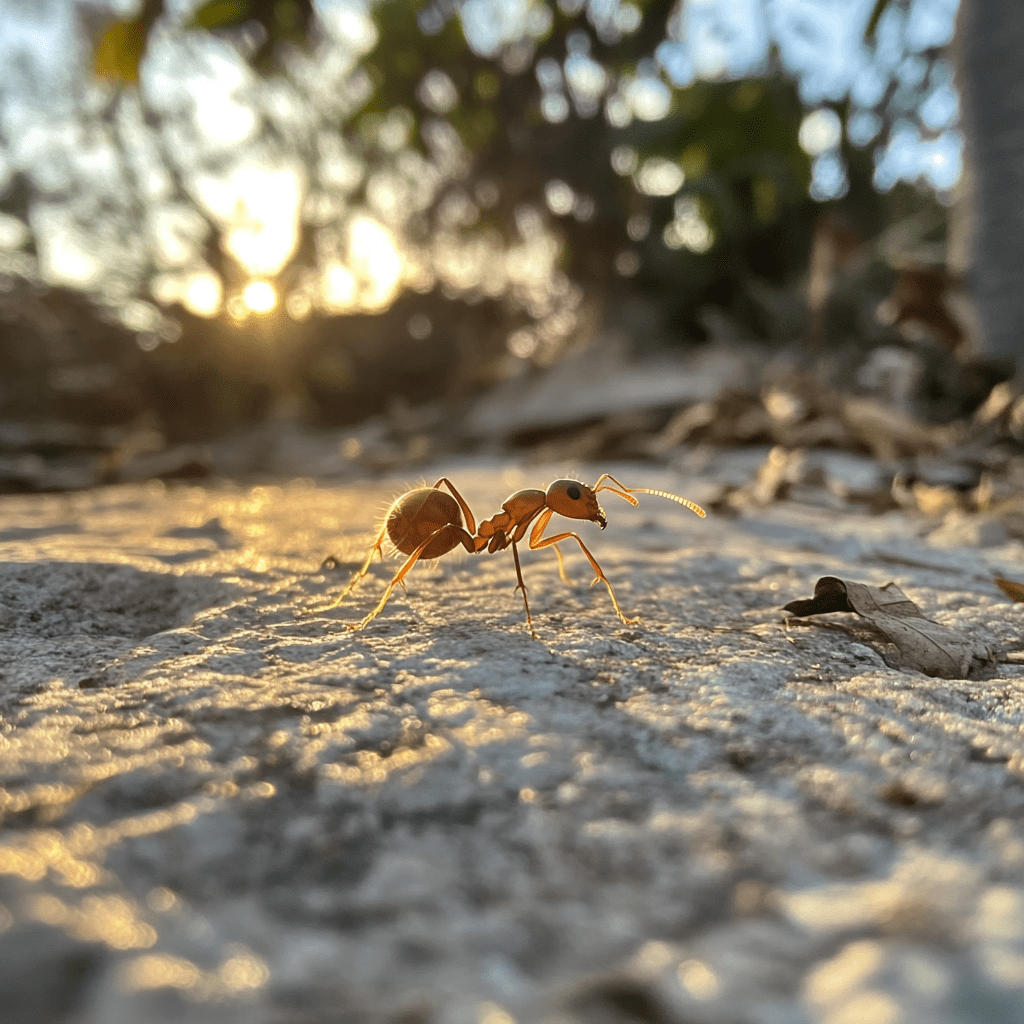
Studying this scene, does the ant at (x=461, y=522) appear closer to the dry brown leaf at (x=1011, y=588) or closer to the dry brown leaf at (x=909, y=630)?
the dry brown leaf at (x=909, y=630)

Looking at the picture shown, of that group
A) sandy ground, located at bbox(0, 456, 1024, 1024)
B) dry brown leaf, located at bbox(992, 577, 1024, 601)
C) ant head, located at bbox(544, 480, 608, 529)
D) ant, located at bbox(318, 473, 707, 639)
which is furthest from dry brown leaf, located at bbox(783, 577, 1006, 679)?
ant head, located at bbox(544, 480, 608, 529)

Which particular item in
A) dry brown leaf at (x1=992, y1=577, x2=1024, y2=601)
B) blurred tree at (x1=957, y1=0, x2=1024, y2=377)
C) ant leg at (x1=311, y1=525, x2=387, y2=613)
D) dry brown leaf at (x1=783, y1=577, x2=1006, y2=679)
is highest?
blurred tree at (x1=957, y1=0, x2=1024, y2=377)

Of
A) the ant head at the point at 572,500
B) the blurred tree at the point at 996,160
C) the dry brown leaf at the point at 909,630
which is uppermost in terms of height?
the blurred tree at the point at 996,160

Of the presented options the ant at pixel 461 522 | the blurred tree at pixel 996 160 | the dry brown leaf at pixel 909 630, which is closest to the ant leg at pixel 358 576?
the ant at pixel 461 522

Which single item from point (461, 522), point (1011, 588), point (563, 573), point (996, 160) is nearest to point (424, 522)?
point (461, 522)

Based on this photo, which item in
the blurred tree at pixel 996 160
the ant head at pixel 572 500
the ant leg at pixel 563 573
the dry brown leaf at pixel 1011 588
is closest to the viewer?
the dry brown leaf at pixel 1011 588

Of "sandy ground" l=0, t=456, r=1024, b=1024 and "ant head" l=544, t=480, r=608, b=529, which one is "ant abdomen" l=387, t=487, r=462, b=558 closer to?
"ant head" l=544, t=480, r=608, b=529

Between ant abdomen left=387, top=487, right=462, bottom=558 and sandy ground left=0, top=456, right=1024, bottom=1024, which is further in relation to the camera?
ant abdomen left=387, top=487, right=462, bottom=558

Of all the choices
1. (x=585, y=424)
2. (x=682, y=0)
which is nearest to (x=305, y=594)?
(x=585, y=424)
